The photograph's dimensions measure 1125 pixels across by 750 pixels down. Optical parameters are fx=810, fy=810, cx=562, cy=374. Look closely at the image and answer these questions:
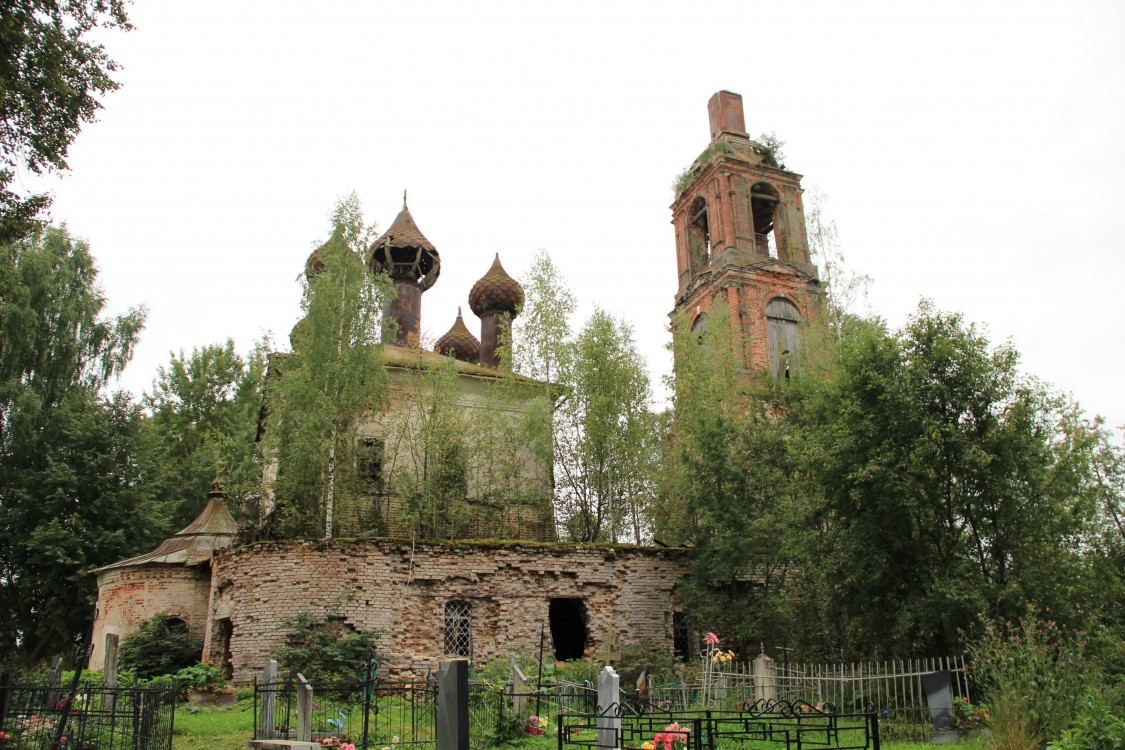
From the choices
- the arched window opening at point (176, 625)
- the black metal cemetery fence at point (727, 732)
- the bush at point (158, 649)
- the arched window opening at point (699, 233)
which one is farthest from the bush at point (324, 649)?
the arched window opening at point (699, 233)

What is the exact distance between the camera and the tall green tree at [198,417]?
92.8 ft

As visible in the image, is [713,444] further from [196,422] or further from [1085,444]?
[196,422]

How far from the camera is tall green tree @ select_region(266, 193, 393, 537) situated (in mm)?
17719

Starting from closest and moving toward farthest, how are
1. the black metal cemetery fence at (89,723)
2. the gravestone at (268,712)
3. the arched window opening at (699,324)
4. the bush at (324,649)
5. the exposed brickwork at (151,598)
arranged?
1. the black metal cemetery fence at (89,723)
2. the gravestone at (268,712)
3. the bush at (324,649)
4. the exposed brickwork at (151,598)
5. the arched window opening at (699,324)

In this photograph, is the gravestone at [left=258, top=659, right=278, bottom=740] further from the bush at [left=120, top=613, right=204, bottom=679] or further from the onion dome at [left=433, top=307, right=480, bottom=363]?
the onion dome at [left=433, top=307, right=480, bottom=363]

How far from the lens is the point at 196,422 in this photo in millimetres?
32344

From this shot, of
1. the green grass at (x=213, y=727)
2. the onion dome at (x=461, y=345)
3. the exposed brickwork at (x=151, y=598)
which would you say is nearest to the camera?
the green grass at (x=213, y=727)

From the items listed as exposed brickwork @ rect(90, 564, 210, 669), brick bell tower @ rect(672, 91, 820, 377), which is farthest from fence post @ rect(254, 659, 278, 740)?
brick bell tower @ rect(672, 91, 820, 377)

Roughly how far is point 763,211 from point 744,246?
3.74 meters

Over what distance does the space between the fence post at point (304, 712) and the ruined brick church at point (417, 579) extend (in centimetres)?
578

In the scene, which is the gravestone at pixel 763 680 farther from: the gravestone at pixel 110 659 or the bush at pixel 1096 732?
the gravestone at pixel 110 659

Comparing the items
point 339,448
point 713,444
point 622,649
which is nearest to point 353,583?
point 339,448

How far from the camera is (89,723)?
9984mm

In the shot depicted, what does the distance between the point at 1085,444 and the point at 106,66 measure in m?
17.1
